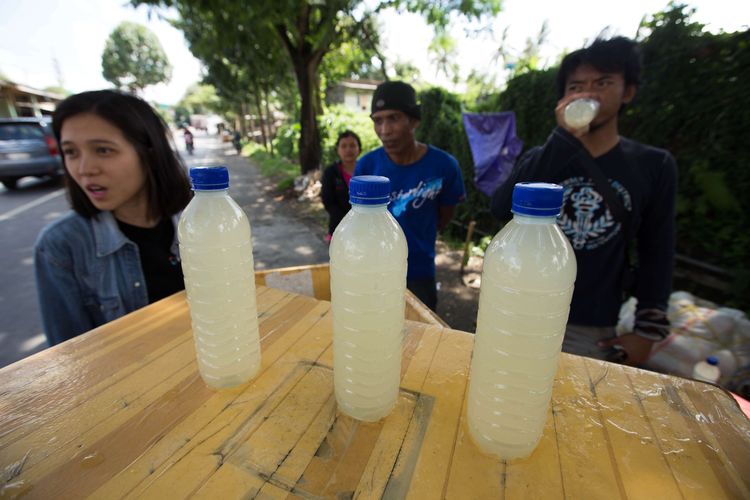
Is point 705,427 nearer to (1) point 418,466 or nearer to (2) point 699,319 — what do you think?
(1) point 418,466

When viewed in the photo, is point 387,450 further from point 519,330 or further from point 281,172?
point 281,172

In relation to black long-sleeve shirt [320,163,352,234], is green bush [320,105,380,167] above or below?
above

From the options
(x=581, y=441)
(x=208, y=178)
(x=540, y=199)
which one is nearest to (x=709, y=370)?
(x=581, y=441)

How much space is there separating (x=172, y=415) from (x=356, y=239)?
0.77 m

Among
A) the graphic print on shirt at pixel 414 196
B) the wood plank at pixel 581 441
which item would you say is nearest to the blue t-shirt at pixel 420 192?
the graphic print on shirt at pixel 414 196

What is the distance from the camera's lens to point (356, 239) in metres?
0.98

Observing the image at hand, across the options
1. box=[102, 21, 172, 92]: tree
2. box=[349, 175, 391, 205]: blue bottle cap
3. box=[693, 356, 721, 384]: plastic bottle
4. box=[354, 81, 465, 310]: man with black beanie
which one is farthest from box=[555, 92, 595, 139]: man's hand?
box=[102, 21, 172, 92]: tree

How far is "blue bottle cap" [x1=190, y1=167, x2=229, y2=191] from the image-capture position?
1026 mm

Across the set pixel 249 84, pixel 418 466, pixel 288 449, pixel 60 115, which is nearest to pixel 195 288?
pixel 288 449

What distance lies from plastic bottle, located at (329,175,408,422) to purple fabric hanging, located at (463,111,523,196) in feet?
16.9

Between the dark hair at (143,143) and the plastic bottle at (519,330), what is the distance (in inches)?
70.1

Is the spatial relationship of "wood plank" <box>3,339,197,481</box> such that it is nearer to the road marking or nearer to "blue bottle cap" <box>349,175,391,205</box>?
"blue bottle cap" <box>349,175,391,205</box>

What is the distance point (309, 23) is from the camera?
9.19 metres

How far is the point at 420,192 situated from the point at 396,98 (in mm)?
688
